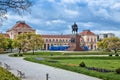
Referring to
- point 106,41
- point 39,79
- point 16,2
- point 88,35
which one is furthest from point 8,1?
point 88,35

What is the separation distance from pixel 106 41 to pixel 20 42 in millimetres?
31863

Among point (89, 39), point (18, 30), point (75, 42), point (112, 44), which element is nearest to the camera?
point (75, 42)

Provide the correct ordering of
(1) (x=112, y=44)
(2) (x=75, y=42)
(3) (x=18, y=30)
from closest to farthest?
1. (2) (x=75, y=42)
2. (1) (x=112, y=44)
3. (3) (x=18, y=30)

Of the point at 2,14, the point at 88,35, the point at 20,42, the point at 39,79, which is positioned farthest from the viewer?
the point at 88,35

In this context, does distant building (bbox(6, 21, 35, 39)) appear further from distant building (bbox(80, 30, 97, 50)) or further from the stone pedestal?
the stone pedestal

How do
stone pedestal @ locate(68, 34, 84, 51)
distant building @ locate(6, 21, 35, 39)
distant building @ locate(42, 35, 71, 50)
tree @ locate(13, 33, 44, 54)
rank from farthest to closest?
distant building @ locate(42, 35, 71, 50)
distant building @ locate(6, 21, 35, 39)
tree @ locate(13, 33, 44, 54)
stone pedestal @ locate(68, 34, 84, 51)

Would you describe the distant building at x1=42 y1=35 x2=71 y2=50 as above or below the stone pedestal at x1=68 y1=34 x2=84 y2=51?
above

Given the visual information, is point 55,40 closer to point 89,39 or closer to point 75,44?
point 89,39

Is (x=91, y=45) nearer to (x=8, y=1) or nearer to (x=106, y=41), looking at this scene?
(x=106, y=41)

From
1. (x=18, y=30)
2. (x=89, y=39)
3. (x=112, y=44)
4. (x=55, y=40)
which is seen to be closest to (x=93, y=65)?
(x=112, y=44)

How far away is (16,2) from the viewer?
10.0 metres

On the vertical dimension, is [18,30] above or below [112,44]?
above

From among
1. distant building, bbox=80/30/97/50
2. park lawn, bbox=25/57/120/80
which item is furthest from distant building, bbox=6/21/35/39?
park lawn, bbox=25/57/120/80

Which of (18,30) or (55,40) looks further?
(55,40)
